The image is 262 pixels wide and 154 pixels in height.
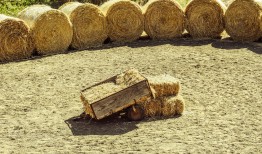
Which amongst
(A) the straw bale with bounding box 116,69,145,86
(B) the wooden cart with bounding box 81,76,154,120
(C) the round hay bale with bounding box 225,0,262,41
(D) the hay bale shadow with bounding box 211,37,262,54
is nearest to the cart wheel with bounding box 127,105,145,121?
(B) the wooden cart with bounding box 81,76,154,120

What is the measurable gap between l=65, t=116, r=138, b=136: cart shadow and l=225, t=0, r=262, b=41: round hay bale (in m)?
7.51

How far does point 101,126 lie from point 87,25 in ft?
23.4

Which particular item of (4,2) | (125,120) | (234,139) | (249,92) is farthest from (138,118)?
(4,2)

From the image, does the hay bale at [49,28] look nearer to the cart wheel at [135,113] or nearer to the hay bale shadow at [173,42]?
the hay bale shadow at [173,42]

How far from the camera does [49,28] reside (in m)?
16.0

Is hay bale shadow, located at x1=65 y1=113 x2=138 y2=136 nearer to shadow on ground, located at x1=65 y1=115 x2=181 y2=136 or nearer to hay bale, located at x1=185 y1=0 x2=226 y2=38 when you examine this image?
shadow on ground, located at x1=65 y1=115 x2=181 y2=136

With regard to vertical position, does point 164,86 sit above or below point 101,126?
above

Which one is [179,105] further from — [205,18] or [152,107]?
[205,18]

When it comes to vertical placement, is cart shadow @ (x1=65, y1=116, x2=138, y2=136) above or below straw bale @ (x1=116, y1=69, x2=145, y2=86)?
below

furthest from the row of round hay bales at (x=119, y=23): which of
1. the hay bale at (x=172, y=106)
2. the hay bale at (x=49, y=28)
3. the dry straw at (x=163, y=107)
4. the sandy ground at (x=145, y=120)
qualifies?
the hay bale at (x=172, y=106)

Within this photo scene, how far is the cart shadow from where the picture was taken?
9750mm

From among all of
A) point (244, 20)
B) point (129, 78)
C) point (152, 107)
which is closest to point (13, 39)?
point (129, 78)

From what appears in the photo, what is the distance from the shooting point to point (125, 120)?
1041cm

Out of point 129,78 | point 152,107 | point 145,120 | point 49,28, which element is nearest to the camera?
point 145,120
